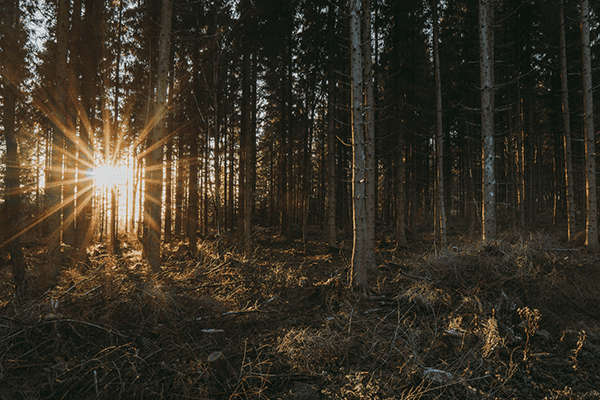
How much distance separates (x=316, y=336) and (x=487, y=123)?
29.2 ft

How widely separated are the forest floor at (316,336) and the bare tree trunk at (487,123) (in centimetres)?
254

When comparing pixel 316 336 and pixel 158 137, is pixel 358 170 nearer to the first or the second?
pixel 316 336

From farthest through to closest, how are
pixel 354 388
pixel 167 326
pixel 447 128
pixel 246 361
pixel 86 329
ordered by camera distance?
pixel 447 128
pixel 167 326
pixel 86 329
pixel 246 361
pixel 354 388

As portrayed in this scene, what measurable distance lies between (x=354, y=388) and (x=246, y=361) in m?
1.42

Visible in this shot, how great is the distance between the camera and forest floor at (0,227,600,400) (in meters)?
3.15

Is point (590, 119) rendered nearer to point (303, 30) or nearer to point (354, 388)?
point (303, 30)

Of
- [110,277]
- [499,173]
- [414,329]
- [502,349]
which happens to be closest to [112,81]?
[110,277]

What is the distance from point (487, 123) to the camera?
29.7 ft

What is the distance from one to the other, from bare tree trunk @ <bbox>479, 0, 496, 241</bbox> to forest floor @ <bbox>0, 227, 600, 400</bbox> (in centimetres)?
254

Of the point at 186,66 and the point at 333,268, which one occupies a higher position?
the point at 186,66

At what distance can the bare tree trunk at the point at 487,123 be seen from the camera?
8.85 metres

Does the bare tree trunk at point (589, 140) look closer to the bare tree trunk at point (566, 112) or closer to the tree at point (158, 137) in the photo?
the bare tree trunk at point (566, 112)

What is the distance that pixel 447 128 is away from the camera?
2061cm

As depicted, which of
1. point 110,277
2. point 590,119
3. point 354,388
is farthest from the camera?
point 590,119
